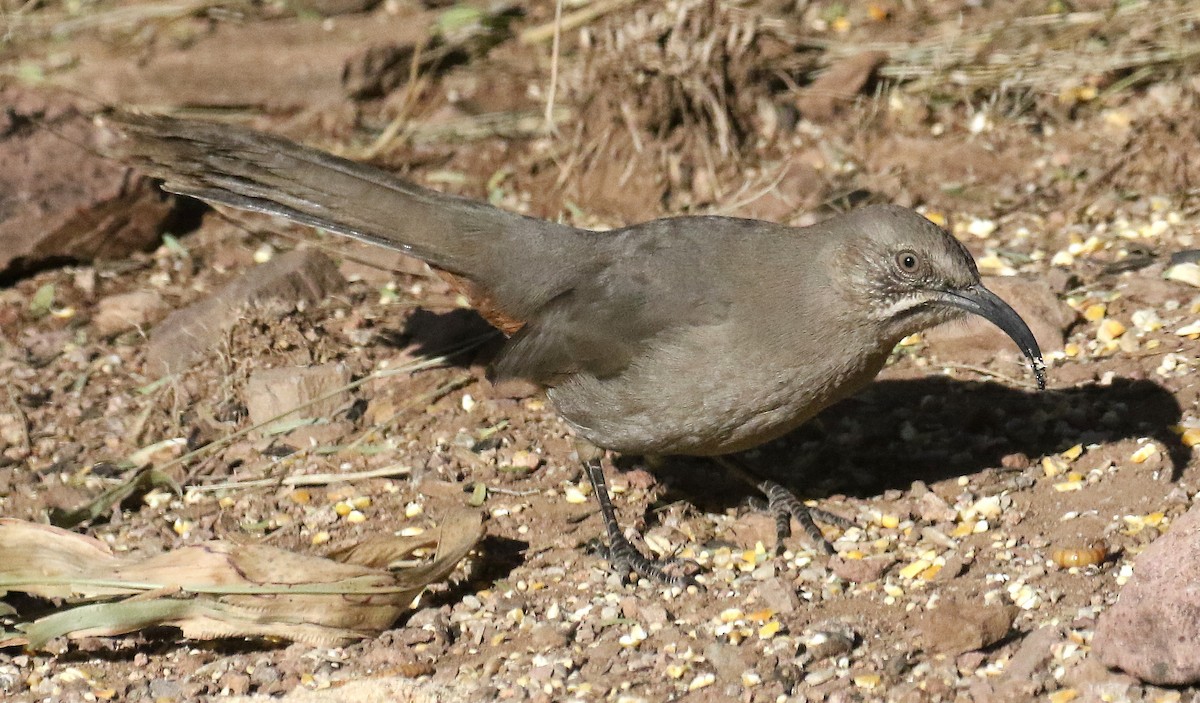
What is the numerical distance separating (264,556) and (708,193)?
3.64m

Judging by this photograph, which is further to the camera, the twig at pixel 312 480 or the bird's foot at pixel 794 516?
the twig at pixel 312 480

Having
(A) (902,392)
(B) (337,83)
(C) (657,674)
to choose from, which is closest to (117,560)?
(C) (657,674)

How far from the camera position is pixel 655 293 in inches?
211

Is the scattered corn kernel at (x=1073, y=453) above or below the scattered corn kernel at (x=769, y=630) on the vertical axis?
above

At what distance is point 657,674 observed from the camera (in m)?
4.59

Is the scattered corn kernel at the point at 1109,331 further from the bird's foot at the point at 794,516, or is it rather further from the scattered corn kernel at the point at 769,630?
the scattered corn kernel at the point at 769,630

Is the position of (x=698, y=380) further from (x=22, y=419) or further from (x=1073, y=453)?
(x=22, y=419)

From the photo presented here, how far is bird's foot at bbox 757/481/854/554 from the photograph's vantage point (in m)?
5.38

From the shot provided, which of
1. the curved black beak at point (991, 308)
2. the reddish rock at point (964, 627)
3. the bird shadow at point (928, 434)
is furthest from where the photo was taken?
the bird shadow at point (928, 434)

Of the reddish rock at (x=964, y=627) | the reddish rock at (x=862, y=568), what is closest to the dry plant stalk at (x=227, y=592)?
the reddish rock at (x=862, y=568)

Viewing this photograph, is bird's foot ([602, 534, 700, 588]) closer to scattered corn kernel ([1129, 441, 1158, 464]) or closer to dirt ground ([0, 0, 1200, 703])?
dirt ground ([0, 0, 1200, 703])

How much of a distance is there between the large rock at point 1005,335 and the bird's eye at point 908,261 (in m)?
1.16

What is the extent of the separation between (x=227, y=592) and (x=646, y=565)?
4.91ft

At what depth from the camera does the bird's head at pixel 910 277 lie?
4.92 metres
